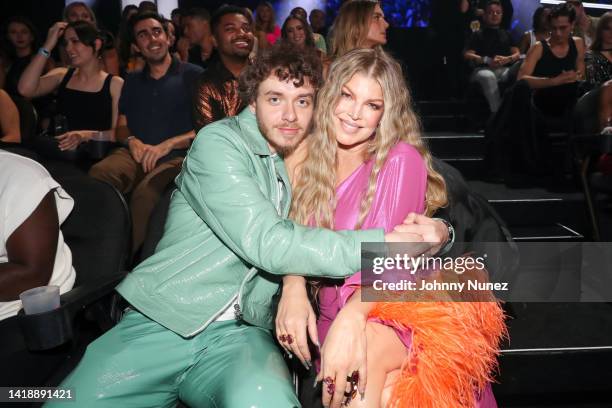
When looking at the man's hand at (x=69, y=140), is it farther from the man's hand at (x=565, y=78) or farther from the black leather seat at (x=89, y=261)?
the man's hand at (x=565, y=78)

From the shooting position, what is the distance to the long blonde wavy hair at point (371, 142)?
1700 millimetres

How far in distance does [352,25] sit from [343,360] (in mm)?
2140

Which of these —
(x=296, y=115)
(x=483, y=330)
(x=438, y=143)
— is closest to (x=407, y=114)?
(x=296, y=115)

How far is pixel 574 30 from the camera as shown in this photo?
502cm

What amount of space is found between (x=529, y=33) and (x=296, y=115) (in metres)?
4.94

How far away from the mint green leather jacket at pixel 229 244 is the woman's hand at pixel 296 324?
106mm

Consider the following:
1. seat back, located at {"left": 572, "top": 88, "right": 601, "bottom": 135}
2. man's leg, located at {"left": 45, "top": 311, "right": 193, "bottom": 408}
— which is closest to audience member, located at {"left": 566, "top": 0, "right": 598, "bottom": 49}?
seat back, located at {"left": 572, "top": 88, "right": 601, "bottom": 135}

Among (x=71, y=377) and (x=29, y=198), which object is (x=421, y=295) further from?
(x=29, y=198)

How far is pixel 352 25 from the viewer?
2.99 m

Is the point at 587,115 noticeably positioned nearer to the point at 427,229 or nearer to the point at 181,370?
the point at 427,229

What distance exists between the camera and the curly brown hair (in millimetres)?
1745

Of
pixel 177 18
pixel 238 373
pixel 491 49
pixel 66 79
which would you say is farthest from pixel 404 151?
pixel 177 18

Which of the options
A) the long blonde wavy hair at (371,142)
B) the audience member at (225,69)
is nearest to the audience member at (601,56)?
the audience member at (225,69)

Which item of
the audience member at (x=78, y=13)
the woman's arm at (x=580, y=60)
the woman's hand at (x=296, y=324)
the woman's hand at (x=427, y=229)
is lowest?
the woman's hand at (x=296, y=324)
